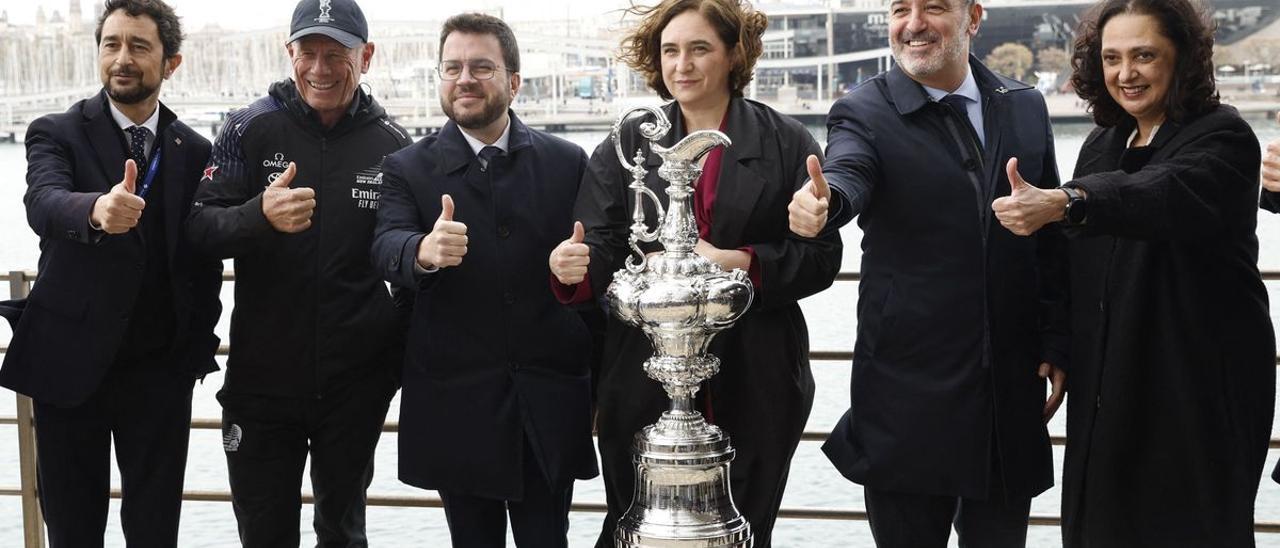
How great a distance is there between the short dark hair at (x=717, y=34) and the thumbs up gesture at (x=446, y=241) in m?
0.51

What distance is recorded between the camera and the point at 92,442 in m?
3.30

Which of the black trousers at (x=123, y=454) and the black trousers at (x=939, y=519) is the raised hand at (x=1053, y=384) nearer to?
the black trousers at (x=939, y=519)

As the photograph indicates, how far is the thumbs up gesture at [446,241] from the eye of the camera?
9.20 feet

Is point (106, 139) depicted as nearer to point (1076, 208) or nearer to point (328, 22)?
point (328, 22)

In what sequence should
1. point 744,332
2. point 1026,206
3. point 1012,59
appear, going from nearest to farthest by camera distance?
point 1026,206 → point 744,332 → point 1012,59

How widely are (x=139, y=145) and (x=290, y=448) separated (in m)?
0.74

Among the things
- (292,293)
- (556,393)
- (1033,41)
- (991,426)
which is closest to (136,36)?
(292,293)

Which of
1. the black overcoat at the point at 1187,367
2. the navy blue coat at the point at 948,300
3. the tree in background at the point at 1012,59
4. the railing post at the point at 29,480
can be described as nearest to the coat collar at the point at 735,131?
the navy blue coat at the point at 948,300

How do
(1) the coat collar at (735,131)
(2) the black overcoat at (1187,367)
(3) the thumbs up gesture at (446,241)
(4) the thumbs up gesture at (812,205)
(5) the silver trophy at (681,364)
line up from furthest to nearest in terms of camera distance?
1. (1) the coat collar at (735,131)
2. (3) the thumbs up gesture at (446,241)
3. (2) the black overcoat at (1187,367)
4. (4) the thumbs up gesture at (812,205)
5. (5) the silver trophy at (681,364)

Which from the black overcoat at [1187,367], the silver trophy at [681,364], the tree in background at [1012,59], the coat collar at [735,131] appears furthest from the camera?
the tree in background at [1012,59]

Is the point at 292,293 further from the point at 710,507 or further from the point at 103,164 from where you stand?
the point at 710,507

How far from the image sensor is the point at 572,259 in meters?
2.71

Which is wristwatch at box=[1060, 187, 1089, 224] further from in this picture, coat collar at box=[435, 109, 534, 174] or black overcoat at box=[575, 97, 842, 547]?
coat collar at box=[435, 109, 534, 174]

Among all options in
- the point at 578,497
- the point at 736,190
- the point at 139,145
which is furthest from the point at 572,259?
the point at 578,497
